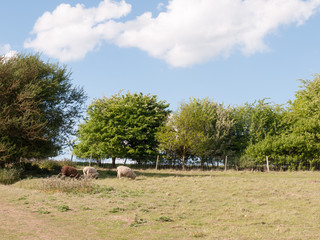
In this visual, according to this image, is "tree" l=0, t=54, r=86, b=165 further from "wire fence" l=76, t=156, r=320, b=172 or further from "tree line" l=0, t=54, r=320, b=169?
"wire fence" l=76, t=156, r=320, b=172

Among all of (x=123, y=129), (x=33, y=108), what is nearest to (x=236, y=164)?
(x=123, y=129)

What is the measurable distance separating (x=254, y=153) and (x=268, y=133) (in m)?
4.67

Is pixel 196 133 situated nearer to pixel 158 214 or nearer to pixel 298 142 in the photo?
pixel 298 142

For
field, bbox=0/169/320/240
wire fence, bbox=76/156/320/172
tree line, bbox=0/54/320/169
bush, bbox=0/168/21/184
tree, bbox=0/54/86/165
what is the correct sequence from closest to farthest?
1. field, bbox=0/169/320/240
2. bush, bbox=0/168/21/184
3. tree, bbox=0/54/86/165
4. tree line, bbox=0/54/320/169
5. wire fence, bbox=76/156/320/172

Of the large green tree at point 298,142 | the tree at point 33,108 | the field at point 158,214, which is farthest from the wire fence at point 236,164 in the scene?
the field at point 158,214

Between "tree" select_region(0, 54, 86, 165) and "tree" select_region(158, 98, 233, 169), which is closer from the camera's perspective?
"tree" select_region(0, 54, 86, 165)

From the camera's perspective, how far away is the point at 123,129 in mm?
43562

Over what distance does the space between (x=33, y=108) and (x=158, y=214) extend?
20.5 meters

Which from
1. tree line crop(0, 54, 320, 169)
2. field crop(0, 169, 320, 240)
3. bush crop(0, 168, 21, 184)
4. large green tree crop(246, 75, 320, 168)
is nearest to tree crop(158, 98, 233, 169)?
tree line crop(0, 54, 320, 169)

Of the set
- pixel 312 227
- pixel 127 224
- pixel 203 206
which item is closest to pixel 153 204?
pixel 203 206

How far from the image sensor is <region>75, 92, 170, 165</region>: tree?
43.5 metres

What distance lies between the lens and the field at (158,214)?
30.7 feet

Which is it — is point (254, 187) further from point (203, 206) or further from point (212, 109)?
point (212, 109)

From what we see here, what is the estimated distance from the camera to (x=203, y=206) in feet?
45.3
